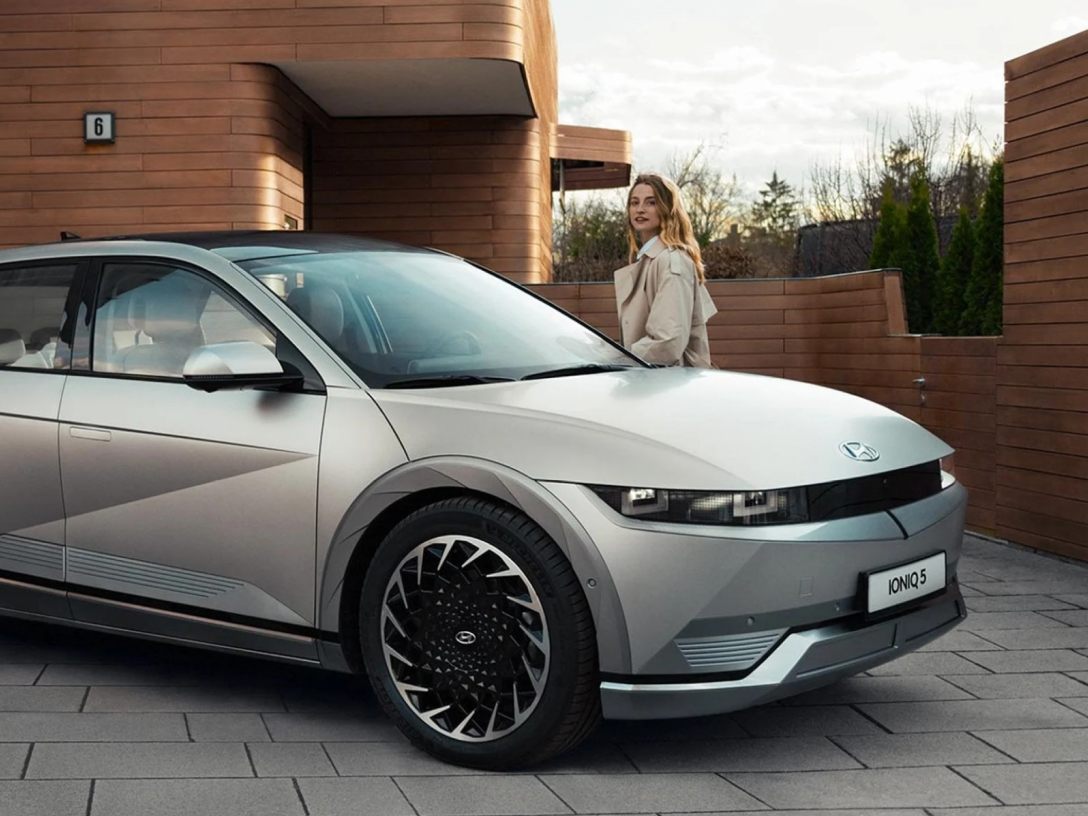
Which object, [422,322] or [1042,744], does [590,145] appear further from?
[1042,744]

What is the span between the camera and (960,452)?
8922 mm

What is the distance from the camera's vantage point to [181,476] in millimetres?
4578

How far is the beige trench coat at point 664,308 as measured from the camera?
6285mm

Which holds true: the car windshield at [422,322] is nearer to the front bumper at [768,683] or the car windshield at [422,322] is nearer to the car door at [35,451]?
the car door at [35,451]

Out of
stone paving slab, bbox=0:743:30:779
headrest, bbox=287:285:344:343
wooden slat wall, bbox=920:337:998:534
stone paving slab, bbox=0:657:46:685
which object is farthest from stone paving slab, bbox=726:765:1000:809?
wooden slat wall, bbox=920:337:998:534

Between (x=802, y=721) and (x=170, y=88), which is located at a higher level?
(x=170, y=88)

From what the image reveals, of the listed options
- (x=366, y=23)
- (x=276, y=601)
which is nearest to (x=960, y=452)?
(x=276, y=601)

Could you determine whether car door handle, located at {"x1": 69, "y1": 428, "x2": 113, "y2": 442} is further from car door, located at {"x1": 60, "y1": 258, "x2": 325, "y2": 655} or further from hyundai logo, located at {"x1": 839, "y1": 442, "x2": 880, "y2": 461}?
hyundai logo, located at {"x1": 839, "y1": 442, "x2": 880, "y2": 461}

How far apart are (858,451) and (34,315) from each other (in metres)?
3.03

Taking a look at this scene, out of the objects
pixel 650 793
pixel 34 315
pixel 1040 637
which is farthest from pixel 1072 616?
pixel 34 315

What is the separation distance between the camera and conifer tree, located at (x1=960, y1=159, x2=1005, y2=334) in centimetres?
1407

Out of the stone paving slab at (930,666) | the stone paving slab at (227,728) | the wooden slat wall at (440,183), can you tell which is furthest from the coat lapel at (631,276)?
the wooden slat wall at (440,183)

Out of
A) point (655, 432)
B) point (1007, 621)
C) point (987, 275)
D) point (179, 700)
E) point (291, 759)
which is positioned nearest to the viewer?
point (655, 432)

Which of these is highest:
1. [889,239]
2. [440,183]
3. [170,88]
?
[170,88]
